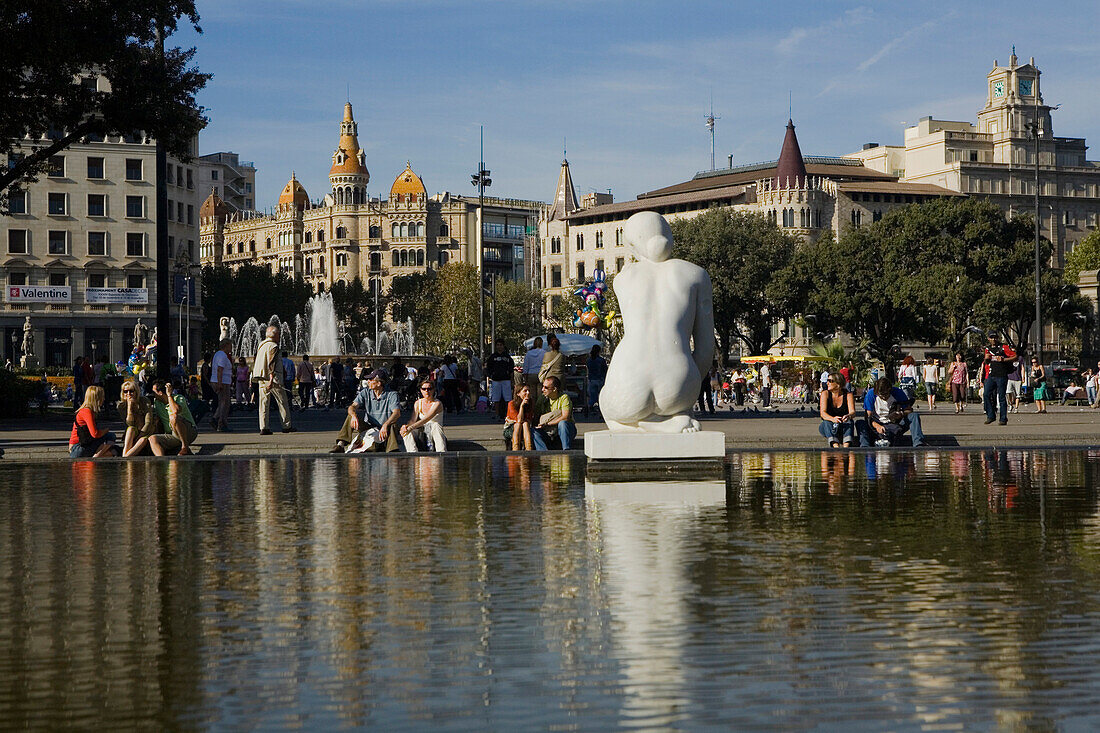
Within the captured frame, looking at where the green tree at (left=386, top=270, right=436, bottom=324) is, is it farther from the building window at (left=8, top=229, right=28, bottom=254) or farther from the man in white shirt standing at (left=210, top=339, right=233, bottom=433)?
the man in white shirt standing at (left=210, top=339, right=233, bottom=433)

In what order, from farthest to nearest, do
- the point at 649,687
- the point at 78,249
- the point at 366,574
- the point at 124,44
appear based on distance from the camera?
the point at 78,249, the point at 124,44, the point at 366,574, the point at 649,687

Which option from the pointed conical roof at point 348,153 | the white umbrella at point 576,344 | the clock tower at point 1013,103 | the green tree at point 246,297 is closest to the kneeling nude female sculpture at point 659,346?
the white umbrella at point 576,344

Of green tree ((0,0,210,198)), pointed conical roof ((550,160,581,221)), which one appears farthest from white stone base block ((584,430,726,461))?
pointed conical roof ((550,160,581,221))

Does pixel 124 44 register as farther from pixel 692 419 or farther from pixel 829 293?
pixel 829 293

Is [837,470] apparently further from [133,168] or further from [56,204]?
[133,168]

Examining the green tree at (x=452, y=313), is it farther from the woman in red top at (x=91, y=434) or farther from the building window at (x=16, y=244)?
the woman in red top at (x=91, y=434)

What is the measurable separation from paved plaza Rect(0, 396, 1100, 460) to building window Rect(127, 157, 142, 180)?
65719 mm

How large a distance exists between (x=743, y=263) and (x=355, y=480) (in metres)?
84.4

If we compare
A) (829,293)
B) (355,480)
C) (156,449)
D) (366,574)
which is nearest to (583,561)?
(366,574)

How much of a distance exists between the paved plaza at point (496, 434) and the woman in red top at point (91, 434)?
1.19m

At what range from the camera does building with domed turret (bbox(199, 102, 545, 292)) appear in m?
178

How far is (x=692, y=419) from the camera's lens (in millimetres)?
12250

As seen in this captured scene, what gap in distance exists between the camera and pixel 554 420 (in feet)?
57.6

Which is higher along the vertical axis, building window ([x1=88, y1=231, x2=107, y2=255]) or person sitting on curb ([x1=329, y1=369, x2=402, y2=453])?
building window ([x1=88, y1=231, x2=107, y2=255])
